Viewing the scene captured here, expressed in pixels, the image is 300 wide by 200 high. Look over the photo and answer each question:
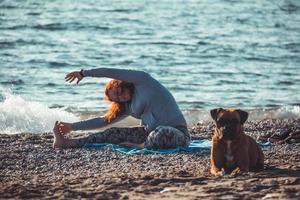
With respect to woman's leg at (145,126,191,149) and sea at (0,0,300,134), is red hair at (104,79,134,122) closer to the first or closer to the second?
woman's leg at (145,126,191,149)

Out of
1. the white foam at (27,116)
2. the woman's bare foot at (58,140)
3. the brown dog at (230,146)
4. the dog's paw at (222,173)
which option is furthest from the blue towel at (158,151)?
the white foam at (27,116)

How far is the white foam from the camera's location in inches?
515

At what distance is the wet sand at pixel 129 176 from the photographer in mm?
6977

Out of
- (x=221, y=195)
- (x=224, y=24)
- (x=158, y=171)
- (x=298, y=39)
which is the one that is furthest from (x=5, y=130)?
(x=224, y=24)

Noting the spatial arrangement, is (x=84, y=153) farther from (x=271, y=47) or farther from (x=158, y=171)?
(x=271, y=47)

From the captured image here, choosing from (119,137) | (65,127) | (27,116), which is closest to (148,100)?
(119,137)

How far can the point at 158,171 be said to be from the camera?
27.3 feet

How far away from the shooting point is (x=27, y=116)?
13703mm

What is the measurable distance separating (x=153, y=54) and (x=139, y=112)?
47.6 feet

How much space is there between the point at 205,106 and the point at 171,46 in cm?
1064

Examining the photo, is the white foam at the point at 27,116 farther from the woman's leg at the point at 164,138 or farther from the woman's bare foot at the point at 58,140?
the woman's leg at the point at 164,138

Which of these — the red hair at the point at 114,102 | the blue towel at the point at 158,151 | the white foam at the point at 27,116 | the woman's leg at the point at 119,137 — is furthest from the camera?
the white foam at the point at 27,116

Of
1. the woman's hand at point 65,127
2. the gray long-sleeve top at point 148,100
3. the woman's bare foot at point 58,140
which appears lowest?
the woman's bare foot at point 58,140

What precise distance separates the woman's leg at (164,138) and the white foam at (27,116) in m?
3.65
